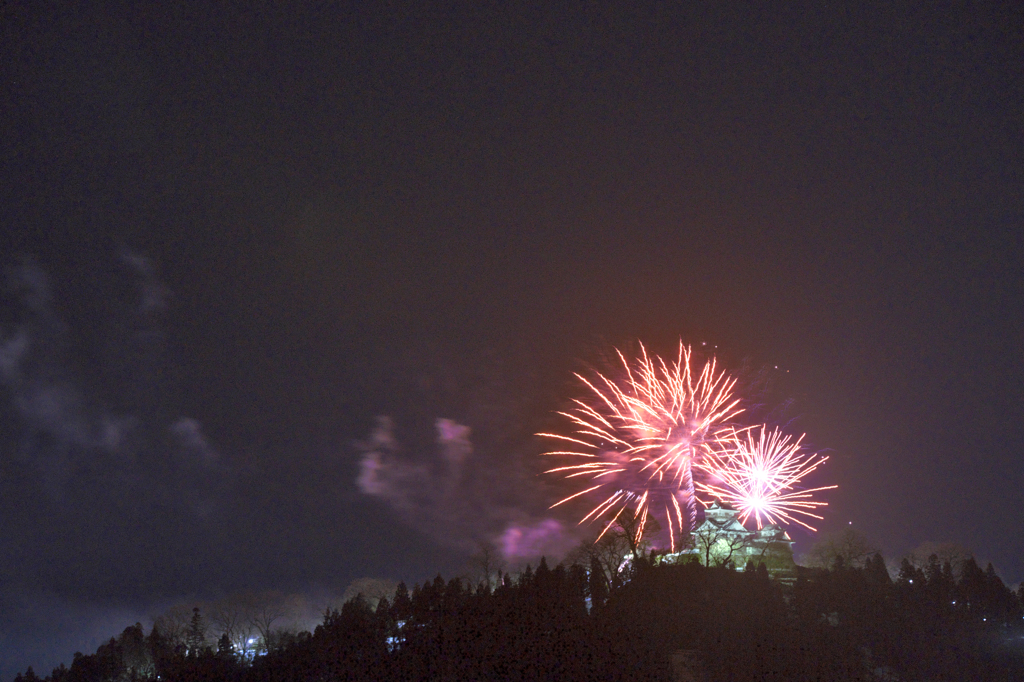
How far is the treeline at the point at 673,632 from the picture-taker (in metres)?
34.9

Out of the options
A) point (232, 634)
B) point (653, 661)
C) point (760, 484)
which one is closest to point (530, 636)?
point (653, 661)

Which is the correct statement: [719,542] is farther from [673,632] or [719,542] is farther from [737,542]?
[673,632]

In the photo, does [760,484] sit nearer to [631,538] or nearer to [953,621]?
[631,538]

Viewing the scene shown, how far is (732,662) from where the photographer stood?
35281 millimetres

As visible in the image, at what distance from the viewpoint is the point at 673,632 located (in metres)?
38.7

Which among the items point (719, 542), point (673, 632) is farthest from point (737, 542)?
point (673, 632)

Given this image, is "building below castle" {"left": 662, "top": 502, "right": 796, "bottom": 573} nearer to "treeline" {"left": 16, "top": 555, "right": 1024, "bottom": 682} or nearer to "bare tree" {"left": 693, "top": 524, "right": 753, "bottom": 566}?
"bare tree" {"left": 693, "top": 524, "right": 753, "bottom": 566}

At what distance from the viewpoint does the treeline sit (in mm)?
34875

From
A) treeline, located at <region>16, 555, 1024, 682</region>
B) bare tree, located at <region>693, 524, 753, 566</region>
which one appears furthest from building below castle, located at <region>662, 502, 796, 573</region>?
treeline, located at <region>16, 555, 1024, 682</region>

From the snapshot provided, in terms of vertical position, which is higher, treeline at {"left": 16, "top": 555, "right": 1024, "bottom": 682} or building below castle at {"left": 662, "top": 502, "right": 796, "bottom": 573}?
building below castle at {"left": 662, "top": 502, "right": 796, "bottom": 573}

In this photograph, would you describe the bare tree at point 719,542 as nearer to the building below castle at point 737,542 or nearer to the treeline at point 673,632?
the building below castle at point 737,542

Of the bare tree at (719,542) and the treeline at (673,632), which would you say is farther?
the bare tree at (719,542)

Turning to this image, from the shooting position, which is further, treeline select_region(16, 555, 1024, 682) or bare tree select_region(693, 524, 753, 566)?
bare tree select_region(693, 524, 753, 566)

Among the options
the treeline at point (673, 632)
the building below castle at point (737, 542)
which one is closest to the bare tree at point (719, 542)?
the building below castle at point (737, 542)
